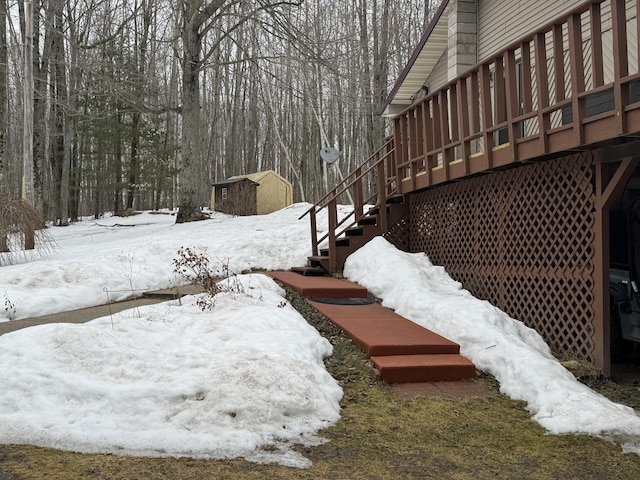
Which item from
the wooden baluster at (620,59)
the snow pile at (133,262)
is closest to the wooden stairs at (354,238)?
the snow pile at (133,262)

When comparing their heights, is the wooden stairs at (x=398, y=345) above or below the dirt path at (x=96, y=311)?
below

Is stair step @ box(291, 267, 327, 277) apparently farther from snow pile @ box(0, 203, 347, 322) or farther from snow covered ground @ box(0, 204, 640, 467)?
snow covered ground @ box(0, 204, 640, 467)

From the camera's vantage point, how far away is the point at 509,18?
957 centimetres

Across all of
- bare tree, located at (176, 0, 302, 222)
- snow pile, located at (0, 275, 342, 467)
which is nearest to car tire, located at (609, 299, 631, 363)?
snow pile, located at (0, 275, 342, 467)

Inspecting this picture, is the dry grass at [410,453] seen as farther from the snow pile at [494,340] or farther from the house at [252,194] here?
the house at [252,194]

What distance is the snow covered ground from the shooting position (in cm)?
338

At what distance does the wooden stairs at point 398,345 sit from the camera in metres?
5.00

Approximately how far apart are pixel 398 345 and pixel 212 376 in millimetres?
2073

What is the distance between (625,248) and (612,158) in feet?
4.48

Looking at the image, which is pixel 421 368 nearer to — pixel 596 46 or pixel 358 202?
pixel 596 46

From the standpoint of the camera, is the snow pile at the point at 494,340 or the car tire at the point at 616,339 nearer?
the snow pile at the point at 494,340

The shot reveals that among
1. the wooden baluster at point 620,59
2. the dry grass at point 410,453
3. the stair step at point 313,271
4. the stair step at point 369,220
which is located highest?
the wooden baluster at point 620,59

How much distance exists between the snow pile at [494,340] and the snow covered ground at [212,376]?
16 millimetres

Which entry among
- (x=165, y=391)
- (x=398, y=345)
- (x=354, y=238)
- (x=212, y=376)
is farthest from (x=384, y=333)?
(x=354, y=238)
